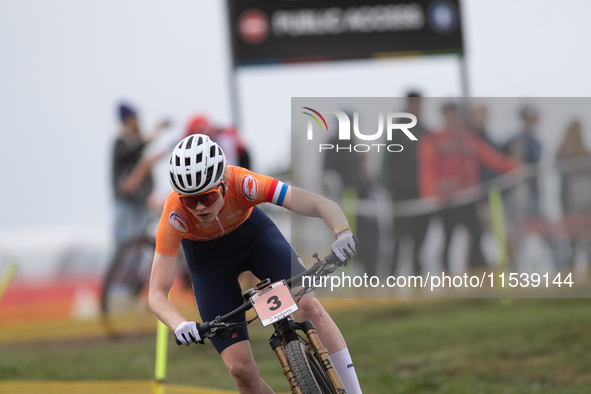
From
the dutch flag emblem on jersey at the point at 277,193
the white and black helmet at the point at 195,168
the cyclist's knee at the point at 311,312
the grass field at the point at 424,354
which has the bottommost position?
the grass field at the point at 424,354

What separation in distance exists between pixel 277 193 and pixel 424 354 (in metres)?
4.33

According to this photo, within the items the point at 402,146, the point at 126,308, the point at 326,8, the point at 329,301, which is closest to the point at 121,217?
the point at 126,308

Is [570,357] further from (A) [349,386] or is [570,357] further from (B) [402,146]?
(A) [349,386]

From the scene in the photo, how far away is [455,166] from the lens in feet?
26.6

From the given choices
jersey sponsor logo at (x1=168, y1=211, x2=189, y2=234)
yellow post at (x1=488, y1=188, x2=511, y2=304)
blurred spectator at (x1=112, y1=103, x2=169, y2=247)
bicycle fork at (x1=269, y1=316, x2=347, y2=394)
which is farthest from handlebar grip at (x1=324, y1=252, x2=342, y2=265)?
blurred spectator at (x1=112, y1=103, x2=169, y2=247)

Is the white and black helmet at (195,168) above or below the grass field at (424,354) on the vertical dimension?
above

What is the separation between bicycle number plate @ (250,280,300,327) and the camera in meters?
3.84

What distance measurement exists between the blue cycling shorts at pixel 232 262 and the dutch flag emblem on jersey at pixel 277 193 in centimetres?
43

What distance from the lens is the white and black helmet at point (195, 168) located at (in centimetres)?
395

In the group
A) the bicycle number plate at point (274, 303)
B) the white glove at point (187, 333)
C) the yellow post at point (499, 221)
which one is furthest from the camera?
the yellow post at point (499, 221)

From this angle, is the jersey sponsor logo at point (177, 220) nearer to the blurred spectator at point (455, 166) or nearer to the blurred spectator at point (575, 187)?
Result: the blurred spectator at point (455, 166)

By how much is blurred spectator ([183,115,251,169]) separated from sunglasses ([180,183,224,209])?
11.2 feet

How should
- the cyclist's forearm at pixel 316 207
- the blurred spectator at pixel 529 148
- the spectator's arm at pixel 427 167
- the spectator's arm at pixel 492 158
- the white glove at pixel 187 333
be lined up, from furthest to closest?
the spectator's arm at pixel 492 158 → the spectator's arm at pixel 427 167 → the blurred spectator at pixel 529 148 → the cyclist's forearm at pixel 316 207 → the white glove at pixel 187 333

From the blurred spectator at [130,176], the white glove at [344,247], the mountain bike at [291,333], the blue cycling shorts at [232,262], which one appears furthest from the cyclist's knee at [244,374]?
the blurred spectator at [130,176]
